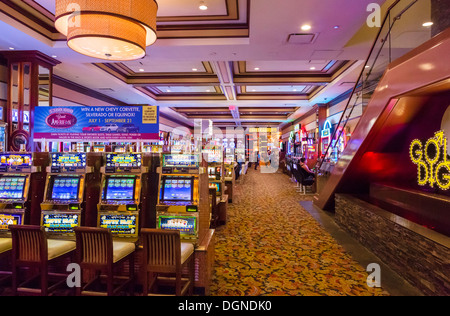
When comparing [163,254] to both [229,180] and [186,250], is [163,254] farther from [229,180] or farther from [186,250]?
[229,180]

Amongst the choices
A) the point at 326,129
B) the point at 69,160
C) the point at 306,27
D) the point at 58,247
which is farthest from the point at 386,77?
the point at 326,129

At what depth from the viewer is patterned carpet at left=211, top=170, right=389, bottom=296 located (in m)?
2.90

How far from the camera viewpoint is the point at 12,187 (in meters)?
3.14

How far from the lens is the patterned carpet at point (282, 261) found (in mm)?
2900

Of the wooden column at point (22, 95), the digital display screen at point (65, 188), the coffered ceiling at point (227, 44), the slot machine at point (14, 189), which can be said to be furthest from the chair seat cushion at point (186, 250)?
the wooden column at point (22, 95)

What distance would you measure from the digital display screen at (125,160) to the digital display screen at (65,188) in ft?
1.42

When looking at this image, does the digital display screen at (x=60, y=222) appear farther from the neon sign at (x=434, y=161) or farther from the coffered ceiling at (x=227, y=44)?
the neon sign at (x=434, y=161)

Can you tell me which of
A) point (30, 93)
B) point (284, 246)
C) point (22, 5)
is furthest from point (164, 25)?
point (284, 246)

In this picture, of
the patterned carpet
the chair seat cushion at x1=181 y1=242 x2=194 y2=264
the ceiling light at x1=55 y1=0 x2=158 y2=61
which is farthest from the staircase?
the ceiling light at x1=55 y1=0 x2=158 y2=61

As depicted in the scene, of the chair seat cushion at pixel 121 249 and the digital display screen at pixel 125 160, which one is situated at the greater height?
the digital display screen at pixel 125 160

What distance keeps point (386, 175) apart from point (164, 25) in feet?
16.9

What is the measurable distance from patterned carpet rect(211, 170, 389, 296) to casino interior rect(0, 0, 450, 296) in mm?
28

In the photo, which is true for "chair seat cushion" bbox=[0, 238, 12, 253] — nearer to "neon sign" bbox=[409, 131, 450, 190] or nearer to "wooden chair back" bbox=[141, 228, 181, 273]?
"wooden chair back" bbox=[141, 228, 181, 273]

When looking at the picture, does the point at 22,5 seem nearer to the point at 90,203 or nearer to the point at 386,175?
the point at 90,203
